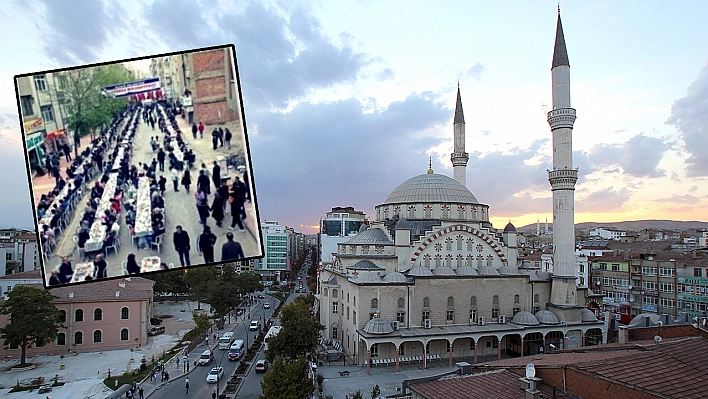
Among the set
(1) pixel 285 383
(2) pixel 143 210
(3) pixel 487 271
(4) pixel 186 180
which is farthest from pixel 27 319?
(3) pixel 487 271

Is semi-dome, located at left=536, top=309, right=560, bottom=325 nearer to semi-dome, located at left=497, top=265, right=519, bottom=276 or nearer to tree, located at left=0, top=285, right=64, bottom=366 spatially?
semi-dome, located at left=497, top=265, right=519, bottom=276

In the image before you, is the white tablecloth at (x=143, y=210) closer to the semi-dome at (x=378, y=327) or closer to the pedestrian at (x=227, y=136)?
the pedestrian at (x=227, y=136)

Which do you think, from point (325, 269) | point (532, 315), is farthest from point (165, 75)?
point (325, 269)

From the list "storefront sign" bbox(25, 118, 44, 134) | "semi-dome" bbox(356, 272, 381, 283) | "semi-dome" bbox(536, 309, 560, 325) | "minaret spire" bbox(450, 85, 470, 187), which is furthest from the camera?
"minaret spire" bbox(450, 85, 470, 187)

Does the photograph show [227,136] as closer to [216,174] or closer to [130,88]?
[216,174]

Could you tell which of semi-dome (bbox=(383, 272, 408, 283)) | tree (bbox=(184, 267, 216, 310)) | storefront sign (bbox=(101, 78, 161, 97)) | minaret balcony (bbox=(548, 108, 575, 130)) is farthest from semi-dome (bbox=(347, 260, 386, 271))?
storefront sign (bbox=(101, 78, 161, 97))

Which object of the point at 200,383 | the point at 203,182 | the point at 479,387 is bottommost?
the point at 200,383
